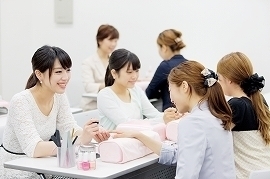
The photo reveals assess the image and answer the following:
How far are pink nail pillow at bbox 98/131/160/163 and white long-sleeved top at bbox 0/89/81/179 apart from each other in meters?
0.39

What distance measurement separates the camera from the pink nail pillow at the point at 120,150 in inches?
112

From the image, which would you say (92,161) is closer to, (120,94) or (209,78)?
(209,78)

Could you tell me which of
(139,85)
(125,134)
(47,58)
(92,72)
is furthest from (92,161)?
(92,72)

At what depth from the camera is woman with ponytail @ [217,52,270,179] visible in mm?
2990

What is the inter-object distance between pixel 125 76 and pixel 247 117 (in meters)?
1.20

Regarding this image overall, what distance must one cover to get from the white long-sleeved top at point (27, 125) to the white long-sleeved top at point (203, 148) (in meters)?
0.86

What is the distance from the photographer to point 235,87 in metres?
3.12

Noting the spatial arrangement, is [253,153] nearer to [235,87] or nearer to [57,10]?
[235,87]

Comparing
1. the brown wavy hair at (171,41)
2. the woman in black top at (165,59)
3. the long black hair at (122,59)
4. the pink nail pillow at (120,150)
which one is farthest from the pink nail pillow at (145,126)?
the brown wavy hair at (171,41)

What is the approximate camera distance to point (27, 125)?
10.1ft

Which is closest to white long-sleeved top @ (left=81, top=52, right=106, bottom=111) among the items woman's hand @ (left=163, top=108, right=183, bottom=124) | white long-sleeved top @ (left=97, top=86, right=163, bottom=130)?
white long-sleeved top @ (left=97, top=86, right=163, bottom=130)

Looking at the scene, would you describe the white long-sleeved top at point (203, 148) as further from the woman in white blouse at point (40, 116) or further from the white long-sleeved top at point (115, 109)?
the white long-sleeved top at point (115, 109)

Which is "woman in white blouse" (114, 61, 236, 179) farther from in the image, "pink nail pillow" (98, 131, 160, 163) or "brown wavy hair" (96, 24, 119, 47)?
"brown wavy hair" (96, 24, 119, 47)

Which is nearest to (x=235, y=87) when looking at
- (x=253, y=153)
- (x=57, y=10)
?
(x=253, y=153)
